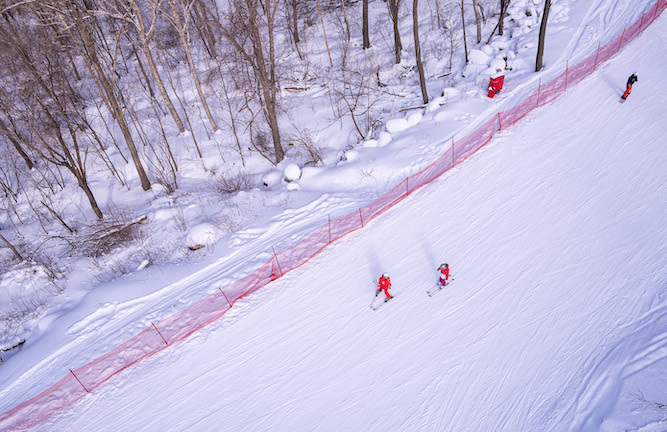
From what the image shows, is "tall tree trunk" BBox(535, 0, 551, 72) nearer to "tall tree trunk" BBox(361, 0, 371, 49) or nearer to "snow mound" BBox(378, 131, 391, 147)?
"snow mound" BBox(378, 131, 391, 147)

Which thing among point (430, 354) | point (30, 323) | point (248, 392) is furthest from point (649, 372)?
point (30, 323)

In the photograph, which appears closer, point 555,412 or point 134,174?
point 555,412

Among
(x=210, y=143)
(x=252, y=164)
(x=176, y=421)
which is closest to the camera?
(x=176, y=421)

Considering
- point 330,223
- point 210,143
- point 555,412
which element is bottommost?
point 555,412

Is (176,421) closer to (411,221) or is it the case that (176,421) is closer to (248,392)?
(248,392)

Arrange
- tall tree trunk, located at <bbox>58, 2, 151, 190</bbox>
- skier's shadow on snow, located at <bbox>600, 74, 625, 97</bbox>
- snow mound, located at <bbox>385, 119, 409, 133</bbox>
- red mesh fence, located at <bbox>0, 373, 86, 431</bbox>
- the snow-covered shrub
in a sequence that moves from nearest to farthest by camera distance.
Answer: red mesh fence, located at <bbox>0, 373, 86, 431</bbox> → tall tree trunk, located at <bbox>58, 2, 151, 190</bbox> → skier's shadow on snow, located at <bbox>600, 74, 625, 97</bbox> → snow mound, located at <bbox>385, 119, 409, 133</bbox> → the snow-covered shrub

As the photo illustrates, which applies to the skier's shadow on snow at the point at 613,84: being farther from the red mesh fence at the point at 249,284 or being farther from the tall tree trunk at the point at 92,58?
the tall tree trunk at the point at 92,58

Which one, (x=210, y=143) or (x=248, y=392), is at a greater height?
(x=210, y=143)

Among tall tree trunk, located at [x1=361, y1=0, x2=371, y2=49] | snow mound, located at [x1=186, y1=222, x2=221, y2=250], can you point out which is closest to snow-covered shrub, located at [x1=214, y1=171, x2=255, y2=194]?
snow mound, located at [x1=186, y1=222, x2=221, y2=250]
